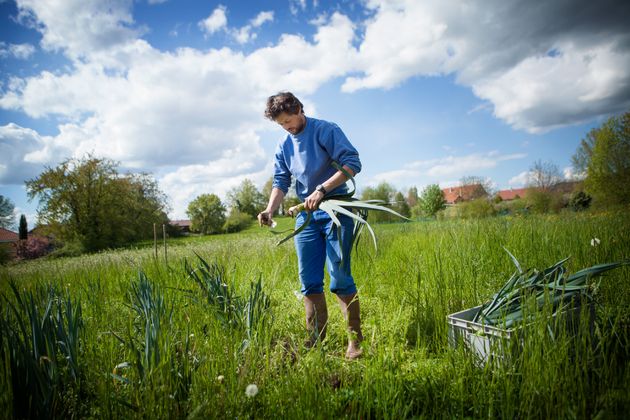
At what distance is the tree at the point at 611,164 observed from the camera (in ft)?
49.2

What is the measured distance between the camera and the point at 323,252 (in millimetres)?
2213

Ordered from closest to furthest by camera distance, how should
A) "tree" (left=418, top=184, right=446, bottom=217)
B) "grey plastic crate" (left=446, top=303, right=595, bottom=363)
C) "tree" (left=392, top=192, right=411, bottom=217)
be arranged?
"grey plastic crate" (left=446, top=303, right=595, bottom=363) → "tree" (left=392, top=192, right=411, bottom=217) → "tree" (left=418, top=184, right=446, bottom=217)

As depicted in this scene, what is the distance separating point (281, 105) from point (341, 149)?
1.65 ft

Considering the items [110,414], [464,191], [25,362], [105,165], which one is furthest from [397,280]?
[464,191]

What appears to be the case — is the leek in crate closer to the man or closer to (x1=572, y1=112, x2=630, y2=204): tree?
the man

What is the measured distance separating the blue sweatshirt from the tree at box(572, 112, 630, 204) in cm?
1886

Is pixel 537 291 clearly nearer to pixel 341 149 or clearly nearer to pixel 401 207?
pixel 341 149

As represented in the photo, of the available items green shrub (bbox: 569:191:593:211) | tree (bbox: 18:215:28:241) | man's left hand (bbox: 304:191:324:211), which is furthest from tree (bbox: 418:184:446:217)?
tree (bbox: 18:215:28:241)

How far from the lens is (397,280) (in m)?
2.99

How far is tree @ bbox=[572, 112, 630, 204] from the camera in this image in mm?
14992

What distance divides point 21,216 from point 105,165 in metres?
13.7

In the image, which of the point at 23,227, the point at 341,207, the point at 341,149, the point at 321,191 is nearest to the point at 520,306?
the point at 341,207

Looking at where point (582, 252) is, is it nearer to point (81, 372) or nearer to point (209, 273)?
point (209, 273)

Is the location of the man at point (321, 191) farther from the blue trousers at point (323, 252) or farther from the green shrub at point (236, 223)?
the green shrub at point (236, 223)
